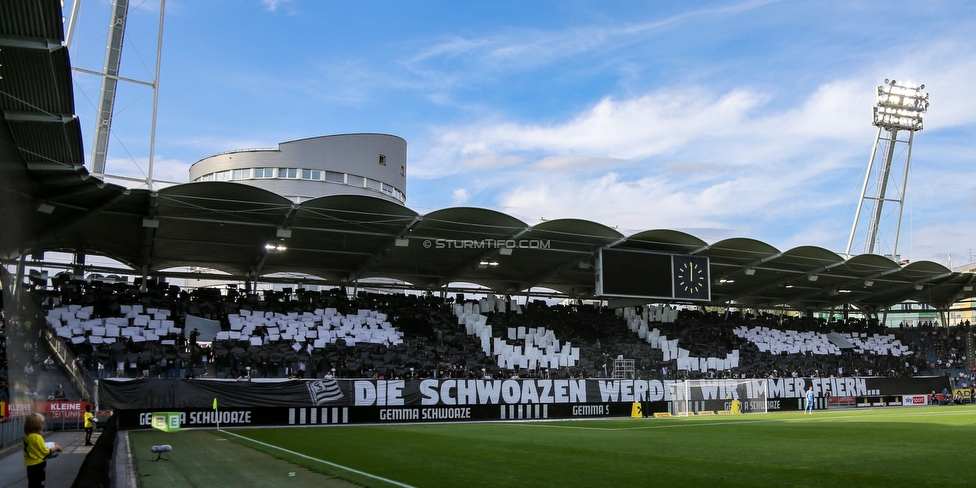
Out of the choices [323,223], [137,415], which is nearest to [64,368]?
[137,415]

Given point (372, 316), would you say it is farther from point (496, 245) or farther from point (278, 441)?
point (278, 441)

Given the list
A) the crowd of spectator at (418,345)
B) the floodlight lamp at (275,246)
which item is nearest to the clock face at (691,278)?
the crowd of spectator at (418,345)

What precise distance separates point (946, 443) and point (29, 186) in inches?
1049

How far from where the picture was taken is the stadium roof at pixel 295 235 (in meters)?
18.9

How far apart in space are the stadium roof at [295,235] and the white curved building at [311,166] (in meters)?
19.3

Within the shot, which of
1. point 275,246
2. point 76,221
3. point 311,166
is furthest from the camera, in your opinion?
point 311,166

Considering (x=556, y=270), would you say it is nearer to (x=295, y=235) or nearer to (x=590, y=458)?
(x=295, y=235)

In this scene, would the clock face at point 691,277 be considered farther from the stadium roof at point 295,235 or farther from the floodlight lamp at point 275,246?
the floodlight lamp at point 275,246

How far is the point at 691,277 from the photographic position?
133 ft

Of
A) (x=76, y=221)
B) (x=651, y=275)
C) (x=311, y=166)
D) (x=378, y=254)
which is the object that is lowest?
(x=651, y=275)

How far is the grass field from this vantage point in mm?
11242

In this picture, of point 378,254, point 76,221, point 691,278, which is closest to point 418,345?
point 378,254

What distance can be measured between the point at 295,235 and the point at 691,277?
2146 centimetres

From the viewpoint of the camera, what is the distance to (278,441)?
67.8 feet
